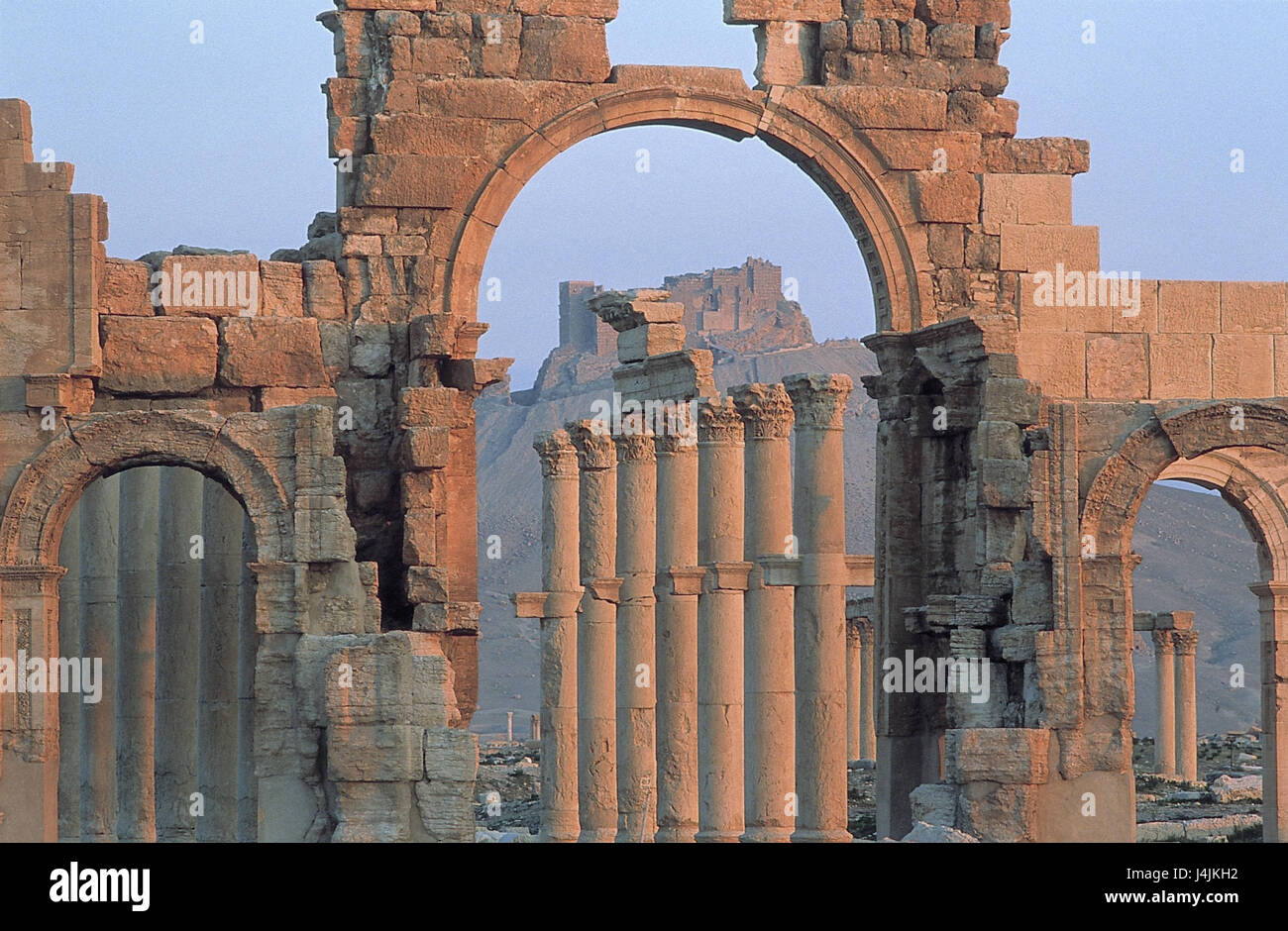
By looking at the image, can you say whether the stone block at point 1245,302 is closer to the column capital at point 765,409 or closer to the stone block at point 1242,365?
the stone block at point 1242,365

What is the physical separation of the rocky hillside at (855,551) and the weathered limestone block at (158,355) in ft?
172

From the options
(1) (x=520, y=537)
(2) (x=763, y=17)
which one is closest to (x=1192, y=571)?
(1) (x=520, y=537)

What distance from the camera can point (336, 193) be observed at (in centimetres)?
2570

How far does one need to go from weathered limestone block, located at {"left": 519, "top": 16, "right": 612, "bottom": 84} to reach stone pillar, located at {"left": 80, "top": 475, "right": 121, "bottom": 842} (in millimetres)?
6337

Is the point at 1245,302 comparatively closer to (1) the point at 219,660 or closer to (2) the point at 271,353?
(2) the point at 271,353

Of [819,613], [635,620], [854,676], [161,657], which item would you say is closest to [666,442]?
[635,620]

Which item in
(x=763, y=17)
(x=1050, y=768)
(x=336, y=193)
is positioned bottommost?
(x=1050, y=768)

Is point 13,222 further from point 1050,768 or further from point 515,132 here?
point 1050,768

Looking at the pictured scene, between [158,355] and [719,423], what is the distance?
6.71m

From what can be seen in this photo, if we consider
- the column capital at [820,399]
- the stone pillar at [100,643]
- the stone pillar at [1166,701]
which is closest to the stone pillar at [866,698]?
the stone pillar at [1166,701]

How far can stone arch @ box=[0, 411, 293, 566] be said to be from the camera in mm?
22391

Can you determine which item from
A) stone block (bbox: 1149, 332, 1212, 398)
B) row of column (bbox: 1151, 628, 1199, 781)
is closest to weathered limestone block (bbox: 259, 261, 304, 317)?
stone block (bbox: 1149, 332, 1212, 398)

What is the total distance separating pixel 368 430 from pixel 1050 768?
7529mm

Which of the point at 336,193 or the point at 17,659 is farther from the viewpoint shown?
the point at 336,193
